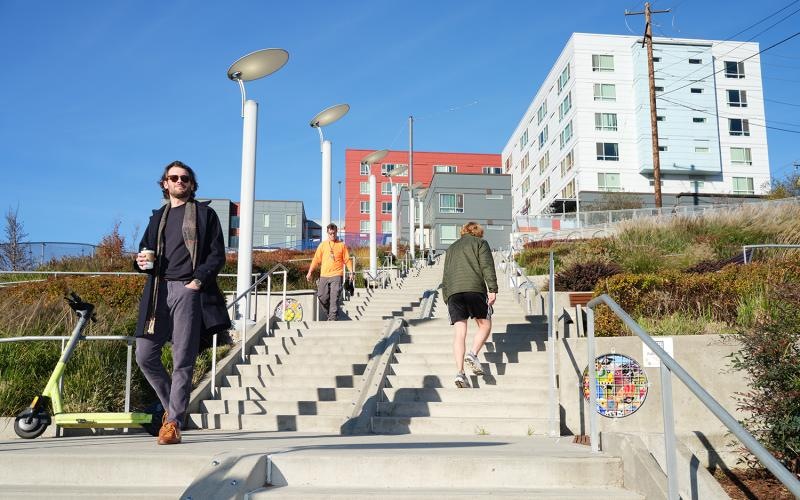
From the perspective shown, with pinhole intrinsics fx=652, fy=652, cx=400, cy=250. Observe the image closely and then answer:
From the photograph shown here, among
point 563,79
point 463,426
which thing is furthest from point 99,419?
point 563,79

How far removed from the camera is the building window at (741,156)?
164 feet

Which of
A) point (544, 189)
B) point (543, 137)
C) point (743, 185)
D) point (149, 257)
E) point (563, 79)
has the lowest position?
point (149, 257)

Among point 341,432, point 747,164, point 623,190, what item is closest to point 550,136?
point 623,190

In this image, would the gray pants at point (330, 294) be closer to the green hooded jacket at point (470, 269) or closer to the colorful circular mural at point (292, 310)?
the colorful circular mural at point (292, 310)

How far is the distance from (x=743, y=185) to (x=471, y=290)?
5056cm

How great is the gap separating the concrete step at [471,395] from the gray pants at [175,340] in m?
2.59

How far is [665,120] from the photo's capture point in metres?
48.9

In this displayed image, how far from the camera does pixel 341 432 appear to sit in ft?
19.0

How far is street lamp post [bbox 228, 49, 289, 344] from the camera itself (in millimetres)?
9289

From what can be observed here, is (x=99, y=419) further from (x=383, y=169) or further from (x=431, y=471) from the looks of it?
(x=383, y=169)

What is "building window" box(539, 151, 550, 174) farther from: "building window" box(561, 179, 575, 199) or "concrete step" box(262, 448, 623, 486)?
"concrete step" box(262, 448, 623, 486)

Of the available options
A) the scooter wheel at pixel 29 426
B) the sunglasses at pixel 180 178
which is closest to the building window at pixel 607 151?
the sunglasses at pixel 180 178

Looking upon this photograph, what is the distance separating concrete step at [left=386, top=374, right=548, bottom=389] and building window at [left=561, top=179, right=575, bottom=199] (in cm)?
4334

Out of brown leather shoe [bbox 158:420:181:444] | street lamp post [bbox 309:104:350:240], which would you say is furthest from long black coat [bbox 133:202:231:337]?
street lamp post [bbox 309:104:350:240]
